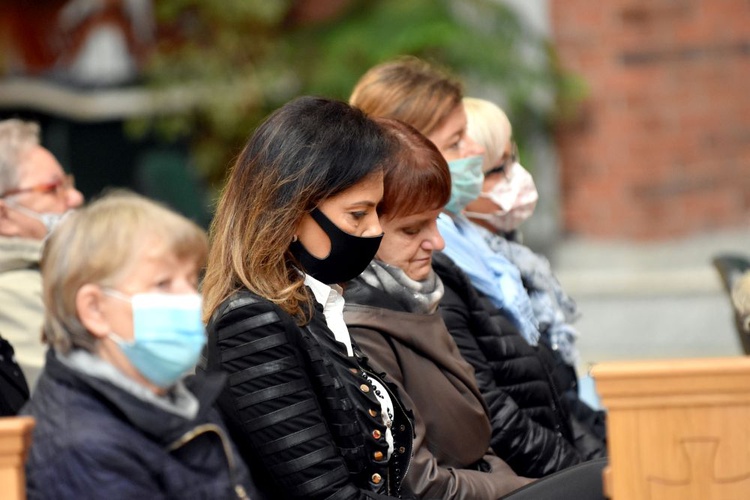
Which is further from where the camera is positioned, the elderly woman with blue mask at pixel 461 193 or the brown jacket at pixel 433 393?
the elderly woman with blue mask at pixel 461 193

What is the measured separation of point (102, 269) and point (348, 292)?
0.99 metres

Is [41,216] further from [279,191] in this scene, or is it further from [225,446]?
[225,446]

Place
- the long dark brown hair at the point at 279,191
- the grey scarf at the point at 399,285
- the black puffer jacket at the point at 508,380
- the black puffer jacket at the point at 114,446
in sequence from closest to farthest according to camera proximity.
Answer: the black puffer jacket at the point at 114,446, the long dark brown hair at the point at 279,191, the grey scarf at the point at 399,285, the black puffer jacket at the point at 508,380

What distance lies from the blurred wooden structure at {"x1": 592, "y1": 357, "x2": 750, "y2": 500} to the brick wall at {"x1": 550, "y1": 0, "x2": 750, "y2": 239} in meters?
5.38

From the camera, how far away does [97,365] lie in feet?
7.38

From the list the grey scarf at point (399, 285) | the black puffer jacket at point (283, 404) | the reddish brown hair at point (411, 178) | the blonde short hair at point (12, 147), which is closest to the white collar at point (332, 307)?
the black puffer jacket at point (283, 404)

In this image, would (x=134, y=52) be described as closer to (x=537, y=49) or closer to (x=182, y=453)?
(x=537, y=49)

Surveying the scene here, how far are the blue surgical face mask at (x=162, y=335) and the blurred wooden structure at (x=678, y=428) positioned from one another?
717 millimetres

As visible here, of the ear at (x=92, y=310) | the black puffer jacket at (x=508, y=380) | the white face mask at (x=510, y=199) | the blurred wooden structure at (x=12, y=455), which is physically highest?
the ear at (x=92, y=310)

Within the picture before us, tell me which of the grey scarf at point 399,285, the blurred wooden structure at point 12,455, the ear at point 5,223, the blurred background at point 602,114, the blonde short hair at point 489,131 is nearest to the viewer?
the blurred wooden structure at point 12,455

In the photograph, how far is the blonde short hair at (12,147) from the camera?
13.0 feet

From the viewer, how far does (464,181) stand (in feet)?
12.6

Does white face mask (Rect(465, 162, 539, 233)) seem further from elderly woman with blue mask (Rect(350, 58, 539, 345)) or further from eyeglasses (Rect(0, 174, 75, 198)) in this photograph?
eyeglasses (Rect(0, 174, 75, 198))

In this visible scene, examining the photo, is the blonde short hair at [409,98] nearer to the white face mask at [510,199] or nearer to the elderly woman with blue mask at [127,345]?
the white face mask at [510,199]
